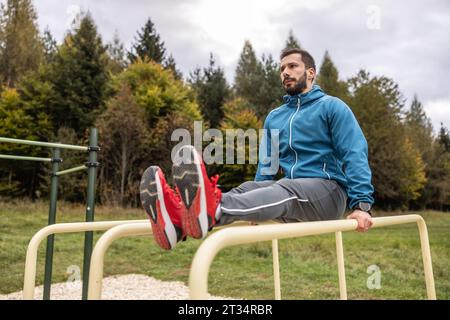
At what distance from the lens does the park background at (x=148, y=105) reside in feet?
32.3

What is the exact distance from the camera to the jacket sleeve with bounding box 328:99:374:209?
171cm

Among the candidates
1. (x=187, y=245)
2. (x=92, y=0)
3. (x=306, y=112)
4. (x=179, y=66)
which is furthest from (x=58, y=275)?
(x=179, y=66)

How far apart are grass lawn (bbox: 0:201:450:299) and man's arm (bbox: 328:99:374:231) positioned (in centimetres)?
357

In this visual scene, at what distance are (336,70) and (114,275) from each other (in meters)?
18.6

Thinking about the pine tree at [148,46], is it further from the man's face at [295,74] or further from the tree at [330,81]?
the man's face at [295,74]

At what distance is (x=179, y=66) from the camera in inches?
815

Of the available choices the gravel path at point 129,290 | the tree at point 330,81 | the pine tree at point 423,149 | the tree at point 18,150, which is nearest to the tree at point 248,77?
the tree at point 330,81

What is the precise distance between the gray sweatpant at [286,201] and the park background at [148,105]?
3.67 meters

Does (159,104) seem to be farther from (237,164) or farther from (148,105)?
(237,164)

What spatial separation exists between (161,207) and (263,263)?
582cm

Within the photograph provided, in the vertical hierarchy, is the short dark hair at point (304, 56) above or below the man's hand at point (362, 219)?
above

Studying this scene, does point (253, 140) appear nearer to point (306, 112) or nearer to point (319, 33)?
point (319, 33)

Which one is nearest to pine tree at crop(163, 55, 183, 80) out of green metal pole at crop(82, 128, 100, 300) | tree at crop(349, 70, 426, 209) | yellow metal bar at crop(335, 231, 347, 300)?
tree at crop(349, 70, 426, 209)

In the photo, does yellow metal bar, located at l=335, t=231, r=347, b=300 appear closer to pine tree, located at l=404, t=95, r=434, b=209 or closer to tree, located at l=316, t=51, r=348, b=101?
tree, located at l=316, t=51, r=348, b=101
